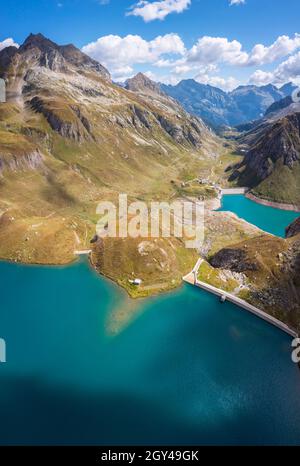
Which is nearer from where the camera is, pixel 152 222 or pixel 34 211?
pixel 152 222

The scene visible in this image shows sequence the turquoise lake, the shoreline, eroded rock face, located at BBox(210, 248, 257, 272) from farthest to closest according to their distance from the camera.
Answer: eroded rock face, located at BBox(210, 248, 257, 272) → the shoreline → the turquoise lake

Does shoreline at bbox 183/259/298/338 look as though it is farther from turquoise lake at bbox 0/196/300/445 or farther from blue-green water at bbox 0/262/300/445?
turquoise lake at bbox 0/196/300/445

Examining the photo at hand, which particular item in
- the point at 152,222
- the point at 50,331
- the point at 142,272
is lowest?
the point at 50,331

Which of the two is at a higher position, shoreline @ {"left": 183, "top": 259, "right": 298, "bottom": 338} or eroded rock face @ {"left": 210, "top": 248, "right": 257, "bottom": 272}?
eroded rock face @ {"left": 210, "top": 248, "right": 257, "bottom": 272}

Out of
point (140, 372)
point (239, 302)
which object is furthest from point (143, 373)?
point (239, 302)

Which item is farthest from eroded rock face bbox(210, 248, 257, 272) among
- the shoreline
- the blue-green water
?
the blue-green water

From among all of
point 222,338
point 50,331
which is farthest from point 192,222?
point 50,331
